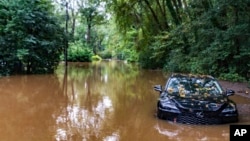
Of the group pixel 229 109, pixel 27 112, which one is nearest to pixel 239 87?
pixel 229 109

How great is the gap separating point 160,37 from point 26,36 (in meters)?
11.7

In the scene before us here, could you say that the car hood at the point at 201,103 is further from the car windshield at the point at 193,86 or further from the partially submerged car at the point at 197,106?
the car windshield at the point at 193,86

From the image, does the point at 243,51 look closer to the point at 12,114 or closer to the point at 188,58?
the point at 188,58

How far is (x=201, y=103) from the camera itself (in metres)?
8.78

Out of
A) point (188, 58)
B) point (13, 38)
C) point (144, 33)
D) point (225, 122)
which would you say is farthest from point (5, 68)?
point (225, 122)

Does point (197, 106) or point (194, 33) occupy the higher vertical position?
point (194, 33)

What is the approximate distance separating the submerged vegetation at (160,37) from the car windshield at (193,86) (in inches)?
290

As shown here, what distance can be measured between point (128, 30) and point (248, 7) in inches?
802

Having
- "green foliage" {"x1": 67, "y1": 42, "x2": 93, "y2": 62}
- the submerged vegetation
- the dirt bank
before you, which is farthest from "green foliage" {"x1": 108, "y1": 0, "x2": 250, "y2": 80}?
"green foliage" {"x1": 67, "y1": 42, "x2": 93, "y2": 62}

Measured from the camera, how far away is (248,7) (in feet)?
58.0

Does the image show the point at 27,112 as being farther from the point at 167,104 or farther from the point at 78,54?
the point at 78,54

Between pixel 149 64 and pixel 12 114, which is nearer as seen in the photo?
pixel 12 114

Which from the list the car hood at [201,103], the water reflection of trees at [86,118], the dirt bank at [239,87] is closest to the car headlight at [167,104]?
the car hood at [201,103]

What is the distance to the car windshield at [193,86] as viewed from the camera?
9.63 meters
